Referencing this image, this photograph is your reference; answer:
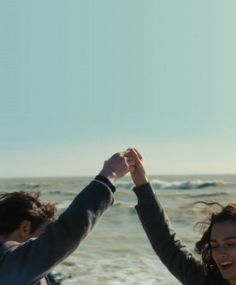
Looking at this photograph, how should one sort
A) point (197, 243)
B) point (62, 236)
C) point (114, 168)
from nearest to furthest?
point (62, 236), point (114, 168), point (197, 243)

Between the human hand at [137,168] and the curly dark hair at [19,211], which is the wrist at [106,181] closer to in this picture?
the human hand at [137,168]

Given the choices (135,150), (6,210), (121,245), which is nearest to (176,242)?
(135,150)

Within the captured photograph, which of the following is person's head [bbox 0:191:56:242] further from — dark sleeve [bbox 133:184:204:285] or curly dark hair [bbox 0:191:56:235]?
dark sleeve [bbox 133:184:204:285]

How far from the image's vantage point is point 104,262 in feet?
39.3

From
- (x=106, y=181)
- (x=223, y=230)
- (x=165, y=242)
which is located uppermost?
(x=106, y=181)

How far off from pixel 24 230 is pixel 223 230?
709mm

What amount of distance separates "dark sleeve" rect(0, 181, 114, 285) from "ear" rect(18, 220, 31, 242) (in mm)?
375

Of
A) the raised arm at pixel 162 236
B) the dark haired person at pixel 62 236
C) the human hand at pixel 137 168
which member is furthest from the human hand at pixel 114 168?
the raised arm at pixel 162 236

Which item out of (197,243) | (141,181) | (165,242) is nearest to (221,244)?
(197,243)

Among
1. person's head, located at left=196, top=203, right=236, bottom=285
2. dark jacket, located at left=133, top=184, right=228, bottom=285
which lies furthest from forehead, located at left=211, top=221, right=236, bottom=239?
dark jacket, located at left=133, top=184, right=228, bottom=285

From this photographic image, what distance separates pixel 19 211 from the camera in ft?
7.96

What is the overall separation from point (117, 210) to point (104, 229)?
19.5 feet

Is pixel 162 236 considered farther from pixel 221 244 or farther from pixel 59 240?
pixel 59 240

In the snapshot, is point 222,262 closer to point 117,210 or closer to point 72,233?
point 72,233
